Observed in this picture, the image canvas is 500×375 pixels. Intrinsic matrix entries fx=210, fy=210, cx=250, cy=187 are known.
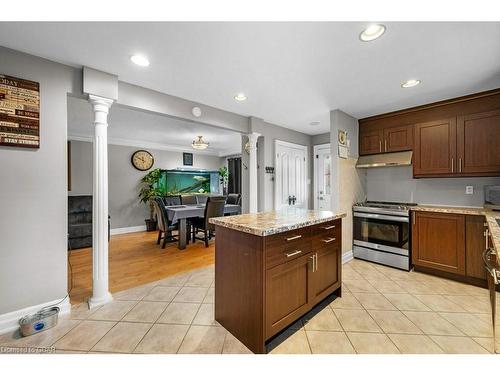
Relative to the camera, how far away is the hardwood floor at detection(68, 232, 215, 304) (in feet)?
8.64

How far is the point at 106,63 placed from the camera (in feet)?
6.50

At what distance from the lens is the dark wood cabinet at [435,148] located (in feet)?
9.24

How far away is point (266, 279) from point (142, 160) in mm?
5669

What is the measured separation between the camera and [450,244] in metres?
2.64

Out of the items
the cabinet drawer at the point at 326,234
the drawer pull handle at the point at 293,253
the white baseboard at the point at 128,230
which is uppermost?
the cabinet drawer at the point at 326,234

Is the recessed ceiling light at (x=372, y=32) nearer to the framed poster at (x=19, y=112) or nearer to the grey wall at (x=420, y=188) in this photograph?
the grey wall at (x=420, y=188)

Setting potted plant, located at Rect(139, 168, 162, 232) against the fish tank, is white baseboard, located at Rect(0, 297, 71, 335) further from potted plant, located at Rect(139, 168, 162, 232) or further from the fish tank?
the fish tank

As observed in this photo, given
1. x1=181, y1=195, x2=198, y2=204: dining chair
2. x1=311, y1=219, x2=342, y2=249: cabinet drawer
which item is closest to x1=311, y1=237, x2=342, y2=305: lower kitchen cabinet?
x1=311, y1=219, x2=342, y2=249: cabinet drawer

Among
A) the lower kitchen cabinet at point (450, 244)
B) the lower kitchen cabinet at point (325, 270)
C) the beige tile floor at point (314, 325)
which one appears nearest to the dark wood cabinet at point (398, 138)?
the lower kitchen cabinet at point (450, 244)

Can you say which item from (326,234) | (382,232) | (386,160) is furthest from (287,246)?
(386,160)

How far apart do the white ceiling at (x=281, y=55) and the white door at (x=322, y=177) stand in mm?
2003

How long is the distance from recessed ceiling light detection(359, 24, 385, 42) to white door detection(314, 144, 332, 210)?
320 centimetres

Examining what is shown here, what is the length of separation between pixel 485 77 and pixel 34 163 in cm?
454
